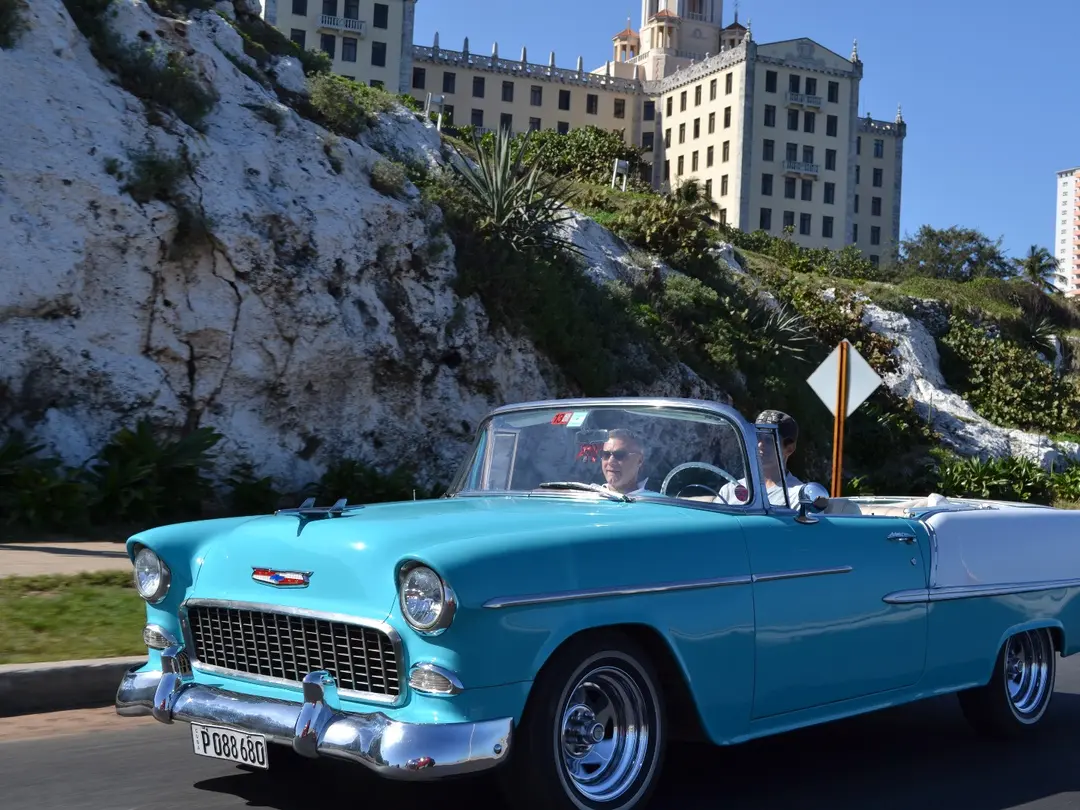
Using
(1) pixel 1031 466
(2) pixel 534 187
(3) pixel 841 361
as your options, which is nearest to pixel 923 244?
(1) pixel 1031 466

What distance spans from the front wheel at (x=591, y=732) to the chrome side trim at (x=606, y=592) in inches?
6.3

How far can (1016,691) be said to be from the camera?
6.45 meters

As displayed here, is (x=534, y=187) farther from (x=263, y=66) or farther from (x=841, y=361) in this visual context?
(x=841, y=361)

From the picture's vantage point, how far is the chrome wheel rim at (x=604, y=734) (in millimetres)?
4281

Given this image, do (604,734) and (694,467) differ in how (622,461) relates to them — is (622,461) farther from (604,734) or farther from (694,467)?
(604,734)

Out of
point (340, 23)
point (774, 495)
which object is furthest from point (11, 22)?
point (340, 23)

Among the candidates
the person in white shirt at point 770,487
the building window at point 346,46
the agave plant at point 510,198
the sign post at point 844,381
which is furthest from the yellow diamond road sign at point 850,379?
the building window at point 346,46

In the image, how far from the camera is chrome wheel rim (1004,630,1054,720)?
21.1ft

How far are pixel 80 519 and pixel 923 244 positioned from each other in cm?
8755

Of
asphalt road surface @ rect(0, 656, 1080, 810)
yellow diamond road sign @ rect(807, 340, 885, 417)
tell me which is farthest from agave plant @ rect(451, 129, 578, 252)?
asphalt road surface @ rect(0, 656, 1080, 810)

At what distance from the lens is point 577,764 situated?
14.1 feet

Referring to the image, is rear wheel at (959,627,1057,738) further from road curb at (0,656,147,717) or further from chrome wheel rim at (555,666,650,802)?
road curb at (0,656,147,717)

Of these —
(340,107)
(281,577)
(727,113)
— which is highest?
→ (727,113)

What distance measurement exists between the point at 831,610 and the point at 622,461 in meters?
1.05
